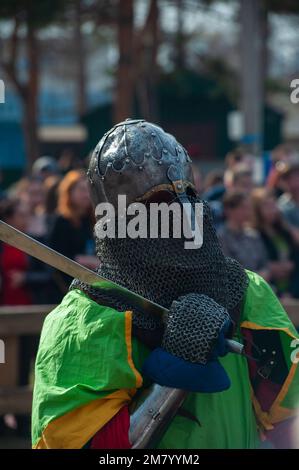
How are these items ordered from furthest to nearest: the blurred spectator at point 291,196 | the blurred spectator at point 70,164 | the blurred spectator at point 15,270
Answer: the blurred spectator at point 70,164
the blurred spectator at point 291,196
the blurred spectator at point 15,270

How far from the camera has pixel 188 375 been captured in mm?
2592

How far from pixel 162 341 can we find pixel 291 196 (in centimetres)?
508

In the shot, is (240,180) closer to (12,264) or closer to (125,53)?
(12,264)

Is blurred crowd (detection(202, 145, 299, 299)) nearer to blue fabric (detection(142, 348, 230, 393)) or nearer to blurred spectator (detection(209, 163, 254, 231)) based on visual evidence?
blurred spectator (detection(209, 163, 254, 231))

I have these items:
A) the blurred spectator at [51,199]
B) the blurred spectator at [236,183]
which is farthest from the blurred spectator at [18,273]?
the blurred spectator at [236,183]

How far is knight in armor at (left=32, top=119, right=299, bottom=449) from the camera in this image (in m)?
2.61

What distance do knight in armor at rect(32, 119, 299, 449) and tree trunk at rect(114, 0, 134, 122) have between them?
511 inches

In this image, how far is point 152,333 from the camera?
2709mm

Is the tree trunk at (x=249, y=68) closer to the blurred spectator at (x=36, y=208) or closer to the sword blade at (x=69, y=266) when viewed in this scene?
the blurred spectator at (x=36, y=208)

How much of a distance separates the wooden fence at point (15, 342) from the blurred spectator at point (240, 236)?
0.41m

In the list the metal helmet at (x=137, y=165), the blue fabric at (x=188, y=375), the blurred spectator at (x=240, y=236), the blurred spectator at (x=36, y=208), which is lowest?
the blurred spectator at (x=36, y=208)

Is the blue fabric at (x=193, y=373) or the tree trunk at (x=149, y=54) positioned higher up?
the blue fabric at (x=193, y=373)

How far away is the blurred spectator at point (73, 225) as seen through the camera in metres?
6.54
